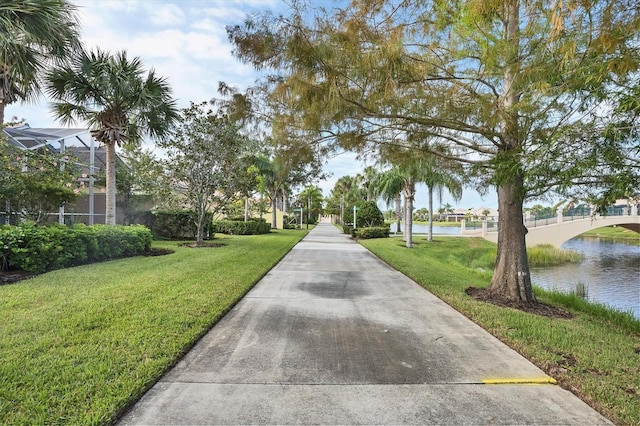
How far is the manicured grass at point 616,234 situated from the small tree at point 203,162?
119 ft

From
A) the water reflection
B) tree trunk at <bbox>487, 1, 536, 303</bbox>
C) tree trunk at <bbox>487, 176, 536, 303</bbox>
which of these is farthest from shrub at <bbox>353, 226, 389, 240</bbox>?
tree trunk at <bbox>487, 176, 536, 303</bbox>

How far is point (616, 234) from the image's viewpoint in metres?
38.8

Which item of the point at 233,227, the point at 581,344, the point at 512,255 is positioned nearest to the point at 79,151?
the point at 233,227

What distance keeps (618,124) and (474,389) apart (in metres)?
2.67

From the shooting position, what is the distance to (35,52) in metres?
8.19

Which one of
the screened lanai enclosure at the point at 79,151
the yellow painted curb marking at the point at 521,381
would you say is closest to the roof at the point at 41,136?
the screened lanai enclosure at the point at 79,151

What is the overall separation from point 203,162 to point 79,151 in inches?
276

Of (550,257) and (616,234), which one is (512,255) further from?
(616,234)

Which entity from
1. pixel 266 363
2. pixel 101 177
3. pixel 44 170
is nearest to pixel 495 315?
pixel 266 363

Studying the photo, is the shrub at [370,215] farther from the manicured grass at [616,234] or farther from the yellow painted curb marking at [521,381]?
the manicured grass at [616,234]

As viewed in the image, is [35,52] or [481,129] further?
[35,52]

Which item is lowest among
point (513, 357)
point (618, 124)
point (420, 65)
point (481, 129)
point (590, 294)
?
point (590, 294)

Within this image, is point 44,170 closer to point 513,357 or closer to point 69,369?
point 69,369

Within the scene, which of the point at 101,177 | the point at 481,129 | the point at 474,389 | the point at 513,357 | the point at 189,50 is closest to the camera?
the point at 474,389
